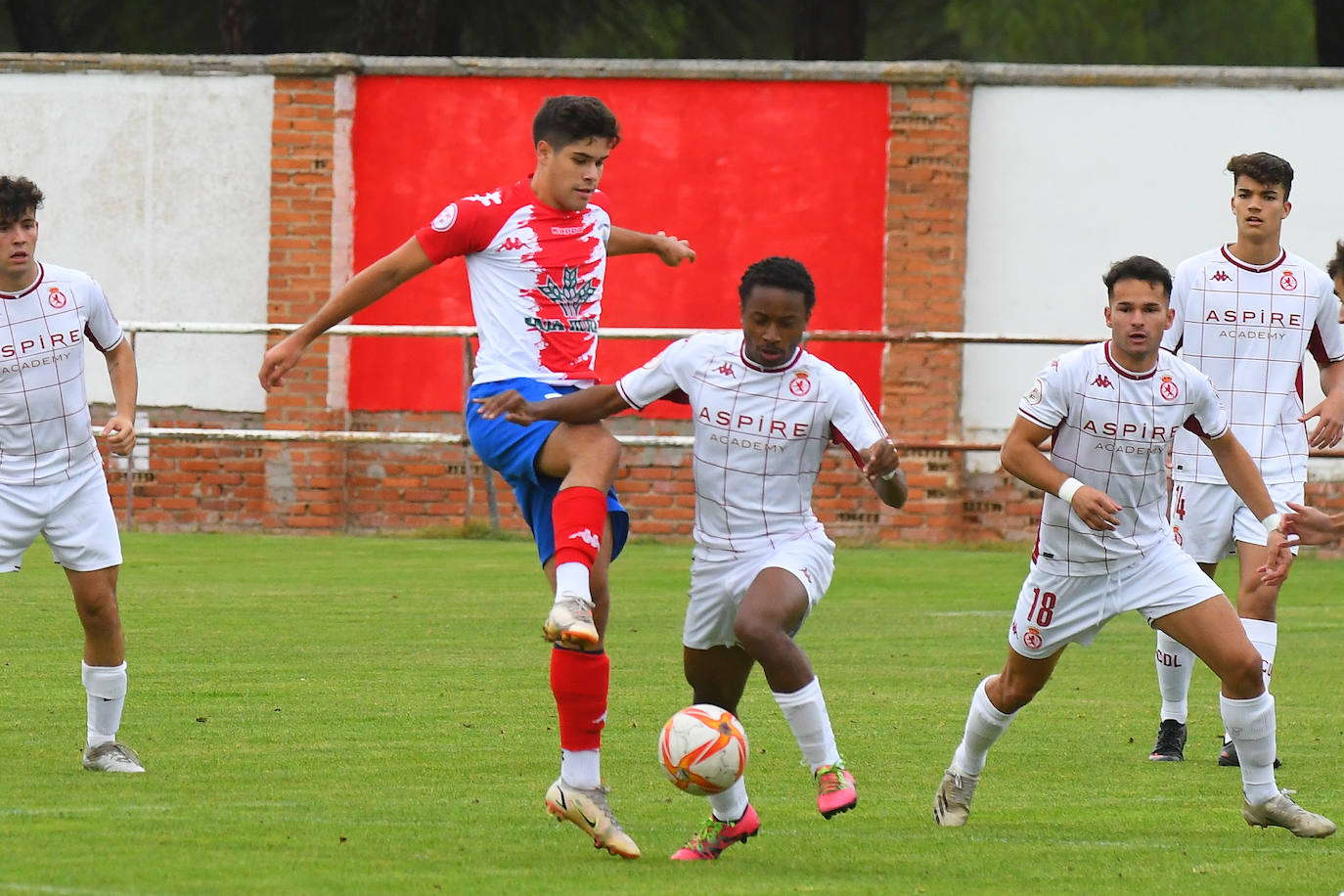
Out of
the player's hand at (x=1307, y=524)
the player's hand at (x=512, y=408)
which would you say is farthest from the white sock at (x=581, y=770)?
the player's hand at (x=1307, y=524)

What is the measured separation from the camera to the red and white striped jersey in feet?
21.3

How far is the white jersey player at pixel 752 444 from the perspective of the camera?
20.1ft

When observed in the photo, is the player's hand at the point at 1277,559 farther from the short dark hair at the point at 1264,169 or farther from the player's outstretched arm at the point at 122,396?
the player's outstretched arm at the point at 122,396

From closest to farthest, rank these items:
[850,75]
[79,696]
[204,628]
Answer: [79,696]
[204,628]
[850,75]

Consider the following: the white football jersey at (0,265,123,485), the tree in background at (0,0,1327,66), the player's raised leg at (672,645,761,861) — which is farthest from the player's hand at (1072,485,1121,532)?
the tree in background at (0,0,1327,66)

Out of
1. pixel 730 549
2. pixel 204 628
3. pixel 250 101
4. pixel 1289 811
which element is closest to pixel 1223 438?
pixel 1289 811

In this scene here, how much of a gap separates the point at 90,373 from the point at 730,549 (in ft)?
45.8

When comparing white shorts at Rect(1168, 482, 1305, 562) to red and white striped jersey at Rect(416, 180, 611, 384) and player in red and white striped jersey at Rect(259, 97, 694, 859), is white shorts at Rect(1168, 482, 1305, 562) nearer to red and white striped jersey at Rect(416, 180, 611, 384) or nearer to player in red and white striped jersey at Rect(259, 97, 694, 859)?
player in red and white striped jersey at Rect(259, 97, 694, 859)

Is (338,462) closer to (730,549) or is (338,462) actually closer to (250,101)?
(250,101)

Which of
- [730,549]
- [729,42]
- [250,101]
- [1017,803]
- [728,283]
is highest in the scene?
[729,42]

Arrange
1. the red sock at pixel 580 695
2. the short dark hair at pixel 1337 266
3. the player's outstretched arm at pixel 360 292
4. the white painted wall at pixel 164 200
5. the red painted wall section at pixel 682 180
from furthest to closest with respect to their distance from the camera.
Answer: the white painted wall at pixel 164 200
the red painted wall section at pixel 682 180
the short dark hair at pixel 1337 266
the player's outstretched arm at pixel 360 292
the red sock at pixel 580 695

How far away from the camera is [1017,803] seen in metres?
6.95

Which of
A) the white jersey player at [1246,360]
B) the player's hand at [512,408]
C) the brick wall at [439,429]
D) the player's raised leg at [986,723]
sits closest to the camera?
the player's hand at [512,408]

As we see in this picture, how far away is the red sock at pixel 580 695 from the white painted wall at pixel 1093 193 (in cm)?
1237
